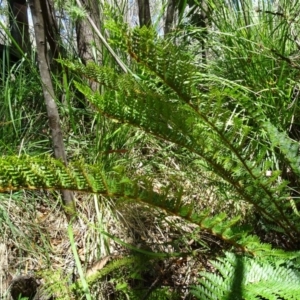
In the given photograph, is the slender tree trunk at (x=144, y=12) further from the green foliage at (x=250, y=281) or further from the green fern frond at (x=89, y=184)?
the green foliage at (x=250, y=281)

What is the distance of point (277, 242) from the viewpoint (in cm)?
157

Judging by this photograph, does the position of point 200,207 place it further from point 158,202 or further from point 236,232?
point 158,202

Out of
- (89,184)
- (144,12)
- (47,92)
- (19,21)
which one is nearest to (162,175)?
(47,92)

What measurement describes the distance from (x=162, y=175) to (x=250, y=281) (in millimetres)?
845

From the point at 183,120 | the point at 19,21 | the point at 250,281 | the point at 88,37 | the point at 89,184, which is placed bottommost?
the point at 250,281

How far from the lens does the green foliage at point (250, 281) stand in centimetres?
99

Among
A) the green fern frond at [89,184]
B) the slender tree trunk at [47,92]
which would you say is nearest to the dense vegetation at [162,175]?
the green fern frond at [89,184]

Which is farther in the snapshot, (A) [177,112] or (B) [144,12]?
(B) [144,12]

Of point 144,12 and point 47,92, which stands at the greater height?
point 144,12

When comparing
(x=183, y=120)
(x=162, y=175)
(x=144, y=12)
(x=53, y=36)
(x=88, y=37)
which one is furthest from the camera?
(x=144, y=12)

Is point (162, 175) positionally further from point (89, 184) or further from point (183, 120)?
point (89, 184)

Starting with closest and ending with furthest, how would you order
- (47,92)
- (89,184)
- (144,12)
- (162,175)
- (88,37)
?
1. (89,184)
2. (47,92)
3. (162,175)
4. (88,37)
5. (144,12)

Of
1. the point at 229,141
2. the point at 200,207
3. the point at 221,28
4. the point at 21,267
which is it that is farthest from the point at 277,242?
the point at 221,28

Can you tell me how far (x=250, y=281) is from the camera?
104 centimetres
